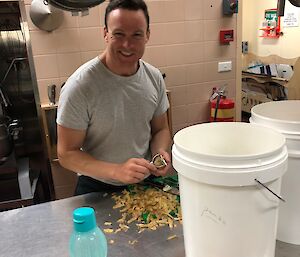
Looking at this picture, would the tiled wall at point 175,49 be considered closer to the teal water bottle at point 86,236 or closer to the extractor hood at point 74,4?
the extractor hood at point 74,4

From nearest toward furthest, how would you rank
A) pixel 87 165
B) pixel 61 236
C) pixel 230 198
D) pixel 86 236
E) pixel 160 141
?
1. pixel 230 198
2. pixel 86 236
3. pixel 61 236
4. pixel 87 165
5. pixel 160 141

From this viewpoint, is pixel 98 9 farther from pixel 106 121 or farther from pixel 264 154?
pixel 264 154

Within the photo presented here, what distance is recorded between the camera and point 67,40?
214 cm

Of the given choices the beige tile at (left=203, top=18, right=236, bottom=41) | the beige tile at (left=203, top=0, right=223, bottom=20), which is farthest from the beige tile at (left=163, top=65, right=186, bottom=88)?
the beige tile at (left=203, top=0, right=223, bottom=20)

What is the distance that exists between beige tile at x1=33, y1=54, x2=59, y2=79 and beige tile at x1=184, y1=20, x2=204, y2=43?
3.17 feet

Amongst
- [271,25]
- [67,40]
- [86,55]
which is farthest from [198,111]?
[271,25]

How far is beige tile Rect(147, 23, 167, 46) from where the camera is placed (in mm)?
2322

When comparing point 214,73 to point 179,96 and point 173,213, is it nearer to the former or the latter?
point 179,96

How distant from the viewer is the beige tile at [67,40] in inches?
83.7

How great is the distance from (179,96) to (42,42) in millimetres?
1059

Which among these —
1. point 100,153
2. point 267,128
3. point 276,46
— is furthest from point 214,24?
point 276,46

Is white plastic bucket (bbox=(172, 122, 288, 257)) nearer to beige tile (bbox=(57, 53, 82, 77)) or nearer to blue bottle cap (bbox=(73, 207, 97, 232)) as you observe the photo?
blue bottle cap (bbox=(73, 207, 97, 232))

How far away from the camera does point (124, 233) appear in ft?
3.12

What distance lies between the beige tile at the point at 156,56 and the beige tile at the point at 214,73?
362 mm
